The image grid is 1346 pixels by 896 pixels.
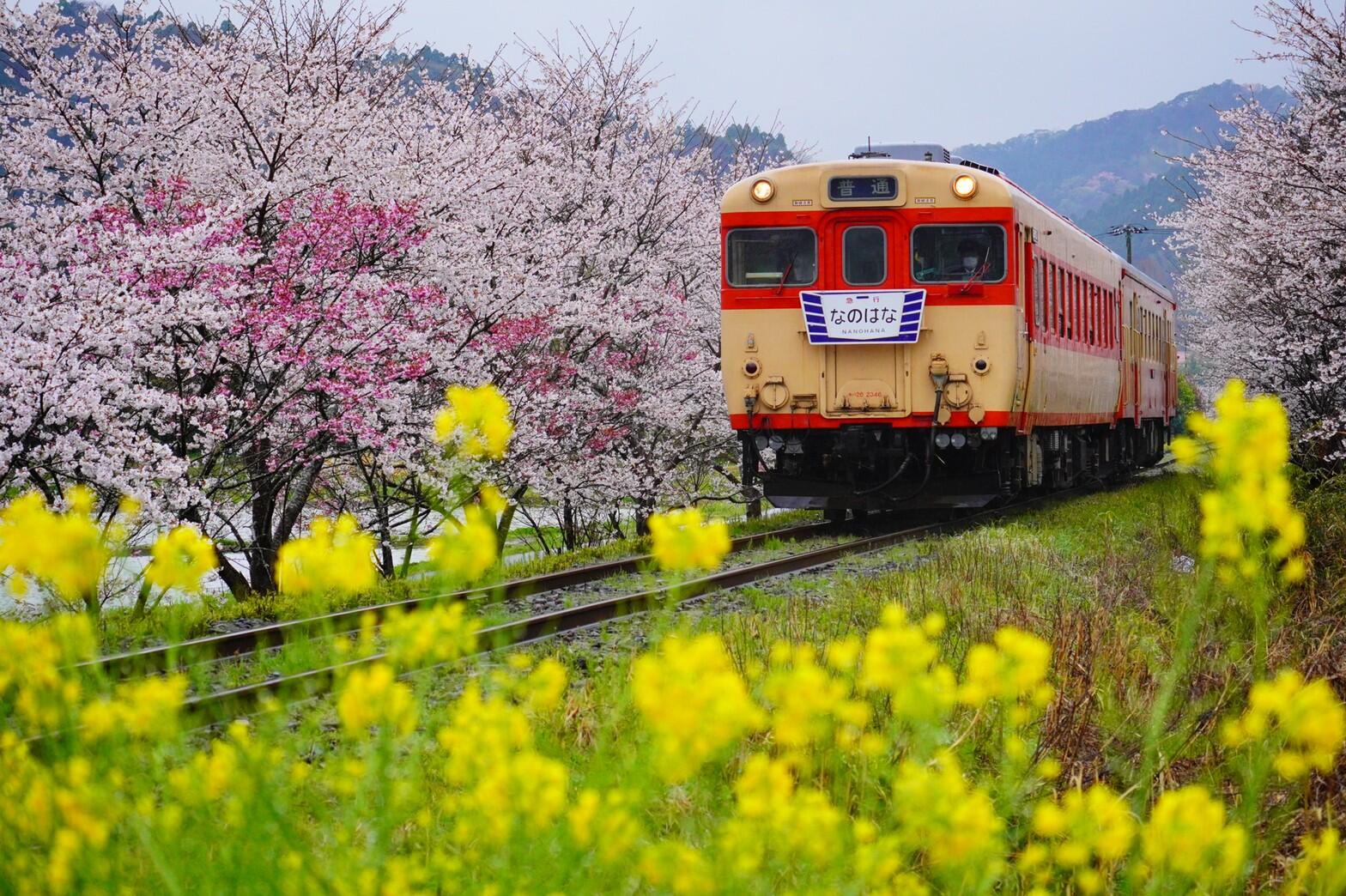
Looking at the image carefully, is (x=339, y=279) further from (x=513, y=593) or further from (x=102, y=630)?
(x=102, y=630)

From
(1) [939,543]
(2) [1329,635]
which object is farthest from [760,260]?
(2) [1329,635]

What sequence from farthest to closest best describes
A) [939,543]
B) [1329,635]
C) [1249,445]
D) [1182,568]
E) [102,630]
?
[939,543] → [1182,568] → [102,630] → [1329,635] → [1249,445]

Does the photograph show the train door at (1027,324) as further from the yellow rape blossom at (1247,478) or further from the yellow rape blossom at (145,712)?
the yellow rape blossom at (145,712)

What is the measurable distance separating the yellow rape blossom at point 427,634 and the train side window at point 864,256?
371 inches

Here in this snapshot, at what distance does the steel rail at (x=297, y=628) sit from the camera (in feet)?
13.7

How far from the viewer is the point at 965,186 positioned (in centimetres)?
1105

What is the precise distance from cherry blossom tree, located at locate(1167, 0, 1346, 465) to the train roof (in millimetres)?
3123

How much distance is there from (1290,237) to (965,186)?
644 centimetres

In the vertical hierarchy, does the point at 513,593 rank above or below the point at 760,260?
below

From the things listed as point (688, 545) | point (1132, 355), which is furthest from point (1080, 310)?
point (688, 545)

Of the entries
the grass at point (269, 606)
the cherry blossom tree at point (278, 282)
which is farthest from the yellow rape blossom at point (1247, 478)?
the cherry blossom tree at point (278, 282)

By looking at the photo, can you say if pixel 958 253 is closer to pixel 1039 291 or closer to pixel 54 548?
A: pixel 1039 291

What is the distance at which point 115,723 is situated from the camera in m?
2.10

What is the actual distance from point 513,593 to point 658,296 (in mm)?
7930
